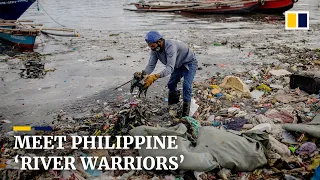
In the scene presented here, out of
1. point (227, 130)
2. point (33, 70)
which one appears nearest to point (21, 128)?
point (227, 130)

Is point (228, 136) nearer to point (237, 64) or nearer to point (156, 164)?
point (156, 164)

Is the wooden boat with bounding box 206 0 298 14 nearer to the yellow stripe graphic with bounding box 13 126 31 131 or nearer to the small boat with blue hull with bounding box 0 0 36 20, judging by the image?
the small boat with blue hull with bounding box 0 0 36 20

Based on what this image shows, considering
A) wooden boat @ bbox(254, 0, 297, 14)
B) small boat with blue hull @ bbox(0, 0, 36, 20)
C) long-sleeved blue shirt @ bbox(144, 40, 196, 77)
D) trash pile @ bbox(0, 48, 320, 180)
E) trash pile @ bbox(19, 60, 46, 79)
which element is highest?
small boat with blue hull @ bbox(0, 0, 36, 20)

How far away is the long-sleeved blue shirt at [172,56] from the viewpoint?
4.30 m

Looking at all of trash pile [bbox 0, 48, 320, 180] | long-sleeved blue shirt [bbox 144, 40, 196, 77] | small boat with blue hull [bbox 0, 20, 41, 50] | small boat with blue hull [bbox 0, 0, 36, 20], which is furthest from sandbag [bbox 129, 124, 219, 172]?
small boat with blue hull [bbox 0, 0, 36, 20]

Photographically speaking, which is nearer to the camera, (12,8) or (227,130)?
(227,130)

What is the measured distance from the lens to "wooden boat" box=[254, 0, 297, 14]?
65.6 ft

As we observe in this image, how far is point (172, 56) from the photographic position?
4328mm

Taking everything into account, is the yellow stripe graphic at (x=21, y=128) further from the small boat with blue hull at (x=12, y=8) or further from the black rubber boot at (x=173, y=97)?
the small boat with blue hull at (x=12, y=8)

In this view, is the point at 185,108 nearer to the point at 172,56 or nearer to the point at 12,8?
the point at 172,56

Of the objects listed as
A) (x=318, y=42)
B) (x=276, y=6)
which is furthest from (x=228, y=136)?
(x=276, y=6)

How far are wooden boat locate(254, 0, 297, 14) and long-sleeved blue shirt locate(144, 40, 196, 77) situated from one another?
694 inches

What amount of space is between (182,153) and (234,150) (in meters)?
0.61

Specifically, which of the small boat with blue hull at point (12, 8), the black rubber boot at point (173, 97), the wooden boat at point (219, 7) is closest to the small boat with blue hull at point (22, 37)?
the small boat with blue hull at point (12, 8)
